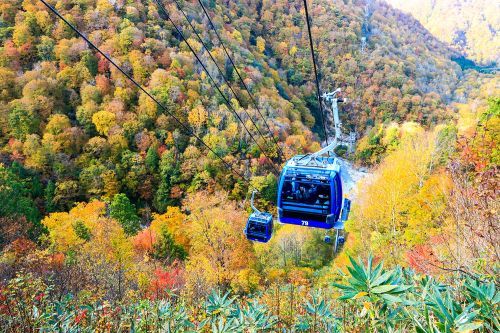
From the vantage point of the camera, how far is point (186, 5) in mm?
64875

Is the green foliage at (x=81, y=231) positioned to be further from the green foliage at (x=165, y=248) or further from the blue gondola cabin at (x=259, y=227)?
the blue gondola cabin at (x=259, y=227)

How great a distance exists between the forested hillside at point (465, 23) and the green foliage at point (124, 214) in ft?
329

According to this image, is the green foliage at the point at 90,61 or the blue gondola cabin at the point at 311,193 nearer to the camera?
the blue gondola cabin at the point at 311,193

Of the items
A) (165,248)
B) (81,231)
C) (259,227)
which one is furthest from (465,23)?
(81,231)

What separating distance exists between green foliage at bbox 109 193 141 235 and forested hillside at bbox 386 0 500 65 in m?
100

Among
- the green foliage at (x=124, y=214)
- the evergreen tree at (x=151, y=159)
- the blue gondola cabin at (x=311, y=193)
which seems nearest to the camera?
the blue gondola cabin at (x=311, y=193)

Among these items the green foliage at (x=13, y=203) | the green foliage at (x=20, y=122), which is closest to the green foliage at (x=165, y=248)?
the green foliage at (x=13, y=203)

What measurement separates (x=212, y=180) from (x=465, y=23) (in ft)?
364

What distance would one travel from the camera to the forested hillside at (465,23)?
92562mm

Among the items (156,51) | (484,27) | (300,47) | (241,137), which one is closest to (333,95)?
(241,137)

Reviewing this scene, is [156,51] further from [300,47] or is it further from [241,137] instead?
[300,47]

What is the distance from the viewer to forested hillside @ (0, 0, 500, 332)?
3.74 m

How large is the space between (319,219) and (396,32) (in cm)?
10482

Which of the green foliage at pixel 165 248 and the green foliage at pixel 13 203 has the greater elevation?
the green foliage at pixel 13 203
